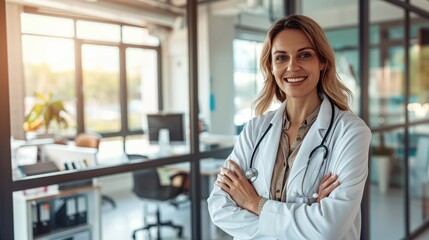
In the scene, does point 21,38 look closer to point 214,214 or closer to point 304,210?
point 214,214

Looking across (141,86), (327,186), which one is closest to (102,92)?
(141,86)

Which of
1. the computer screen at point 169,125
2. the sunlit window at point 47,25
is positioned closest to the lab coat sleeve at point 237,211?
the sunlit window at point 47,25

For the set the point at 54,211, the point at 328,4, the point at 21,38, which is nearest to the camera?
the point at 21,38

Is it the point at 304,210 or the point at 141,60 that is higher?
the point at 141,60

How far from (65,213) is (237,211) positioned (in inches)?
81.3

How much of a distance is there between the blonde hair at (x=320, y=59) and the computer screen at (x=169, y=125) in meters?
3.09

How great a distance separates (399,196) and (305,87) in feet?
17.8

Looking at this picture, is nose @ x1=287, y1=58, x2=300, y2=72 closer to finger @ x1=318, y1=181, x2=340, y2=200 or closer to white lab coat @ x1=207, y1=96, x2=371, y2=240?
white lab coat @ x1=207, y1=96, x2=371, y2=240

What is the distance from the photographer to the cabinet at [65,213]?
2.61 m

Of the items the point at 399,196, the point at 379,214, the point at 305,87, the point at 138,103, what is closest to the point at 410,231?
the point at 379,214

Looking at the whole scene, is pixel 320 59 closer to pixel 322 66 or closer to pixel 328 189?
pixel 322 66

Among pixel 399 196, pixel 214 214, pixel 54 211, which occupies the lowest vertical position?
pixel 399 196

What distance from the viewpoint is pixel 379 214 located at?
16.4 ft

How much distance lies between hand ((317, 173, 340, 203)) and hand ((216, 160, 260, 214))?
0.73 ft
